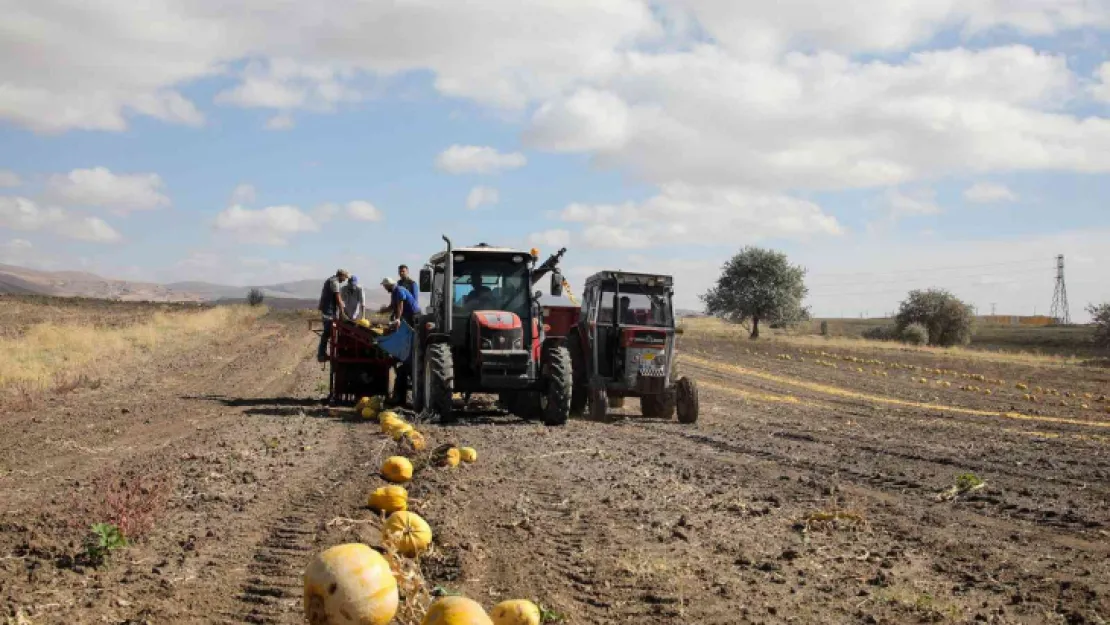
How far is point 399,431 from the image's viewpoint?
11719mm

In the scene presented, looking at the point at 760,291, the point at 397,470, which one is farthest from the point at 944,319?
the point at 397,470

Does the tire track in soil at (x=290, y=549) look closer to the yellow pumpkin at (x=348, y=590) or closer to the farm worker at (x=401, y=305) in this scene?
the yellow pumpkin at (x=348, y=590)

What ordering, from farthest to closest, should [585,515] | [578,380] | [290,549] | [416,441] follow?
[578,380], [416,441], [585,515], [290,549]

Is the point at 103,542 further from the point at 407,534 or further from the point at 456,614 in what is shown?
the point at 456,614

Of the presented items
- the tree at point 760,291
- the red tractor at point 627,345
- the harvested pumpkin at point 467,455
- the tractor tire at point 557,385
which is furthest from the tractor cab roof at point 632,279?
the tree at point 760,291

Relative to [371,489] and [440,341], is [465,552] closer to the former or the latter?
[371,489]

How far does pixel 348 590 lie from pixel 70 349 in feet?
→ 84.4

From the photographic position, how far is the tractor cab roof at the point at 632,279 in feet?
54.1

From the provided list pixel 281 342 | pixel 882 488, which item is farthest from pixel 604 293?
pixel 281 342

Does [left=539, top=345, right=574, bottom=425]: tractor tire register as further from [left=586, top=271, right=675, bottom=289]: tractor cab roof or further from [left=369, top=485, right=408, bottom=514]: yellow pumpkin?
[left=369, top=485, right=408, bottom=514]: yellow pumpkin

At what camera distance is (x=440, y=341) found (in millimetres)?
14539

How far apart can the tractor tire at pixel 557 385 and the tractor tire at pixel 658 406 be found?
136 inches

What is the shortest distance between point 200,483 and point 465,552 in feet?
10.7

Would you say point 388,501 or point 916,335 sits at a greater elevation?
point 916,335
